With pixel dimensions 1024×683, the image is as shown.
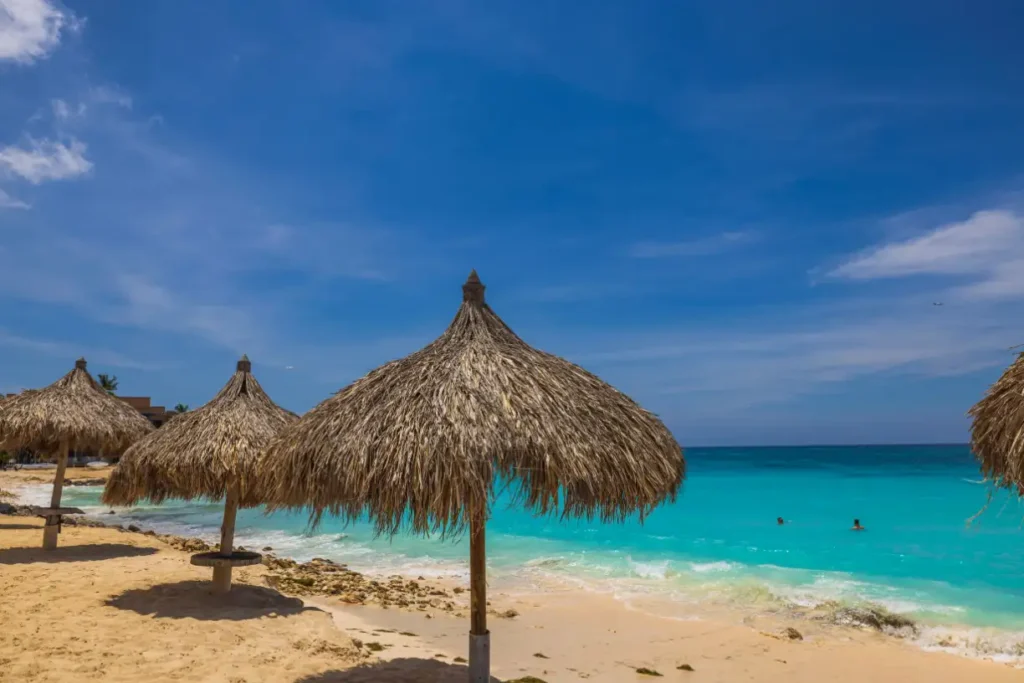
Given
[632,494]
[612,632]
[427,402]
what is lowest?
[612,632]

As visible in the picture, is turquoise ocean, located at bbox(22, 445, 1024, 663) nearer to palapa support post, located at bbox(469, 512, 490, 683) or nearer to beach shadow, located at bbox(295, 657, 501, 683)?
beach shadow, located at bbox(295, 657, 501, 683)

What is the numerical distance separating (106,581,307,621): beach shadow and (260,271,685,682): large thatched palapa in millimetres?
3154

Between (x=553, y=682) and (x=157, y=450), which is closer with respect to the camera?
(x=553, y=682)

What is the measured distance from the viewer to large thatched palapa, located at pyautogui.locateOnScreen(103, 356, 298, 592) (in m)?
7.27

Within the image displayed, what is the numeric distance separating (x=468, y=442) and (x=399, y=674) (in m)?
2.99

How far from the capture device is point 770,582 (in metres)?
13.5

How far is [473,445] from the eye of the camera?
4098 mm

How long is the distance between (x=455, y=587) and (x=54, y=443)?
7232 mm

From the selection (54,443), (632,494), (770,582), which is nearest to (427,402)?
(632,494)

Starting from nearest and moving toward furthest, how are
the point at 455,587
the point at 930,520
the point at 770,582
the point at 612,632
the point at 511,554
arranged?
the point at 612,632 → the point at 455,587 → the point at 770,582 → the point at 511,554 → the point at 930,520

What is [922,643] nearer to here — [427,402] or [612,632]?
[612,632]

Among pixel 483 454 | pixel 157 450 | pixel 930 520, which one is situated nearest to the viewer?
pixel 483 454

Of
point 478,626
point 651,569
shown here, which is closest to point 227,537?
point 478,626

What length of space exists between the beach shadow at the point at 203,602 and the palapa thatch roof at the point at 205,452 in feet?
3.66
